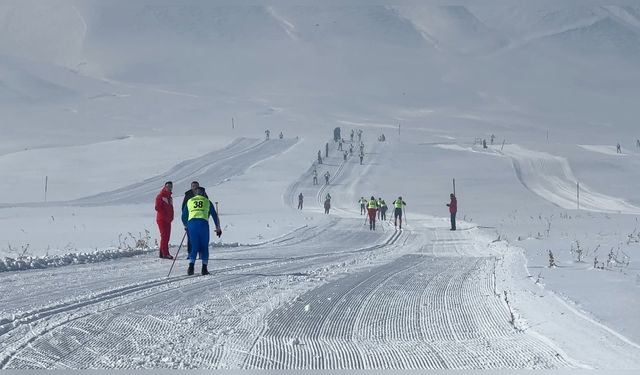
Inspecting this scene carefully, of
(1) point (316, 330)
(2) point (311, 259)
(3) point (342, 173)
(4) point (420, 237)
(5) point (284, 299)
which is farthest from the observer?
(3) point (342, 173)

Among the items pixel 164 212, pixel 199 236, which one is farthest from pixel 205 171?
pixel 199 236

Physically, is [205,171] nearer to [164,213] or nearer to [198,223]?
[164,213]

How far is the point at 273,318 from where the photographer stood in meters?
10.5

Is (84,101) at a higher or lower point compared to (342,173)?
higher

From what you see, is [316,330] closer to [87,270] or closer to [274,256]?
[87,270]

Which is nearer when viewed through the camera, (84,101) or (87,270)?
(87,270)

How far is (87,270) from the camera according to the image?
54.0 feet

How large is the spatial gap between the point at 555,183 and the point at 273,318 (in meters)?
61.8

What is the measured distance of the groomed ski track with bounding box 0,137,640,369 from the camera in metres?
8.38

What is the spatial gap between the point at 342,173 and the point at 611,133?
106 meters

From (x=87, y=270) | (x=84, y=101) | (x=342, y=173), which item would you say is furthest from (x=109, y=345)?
(x=84, y=101)

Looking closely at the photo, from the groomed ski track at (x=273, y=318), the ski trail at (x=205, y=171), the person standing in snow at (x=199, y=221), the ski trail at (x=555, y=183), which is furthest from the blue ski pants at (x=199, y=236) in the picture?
the ski trail at (x=205, y=171)

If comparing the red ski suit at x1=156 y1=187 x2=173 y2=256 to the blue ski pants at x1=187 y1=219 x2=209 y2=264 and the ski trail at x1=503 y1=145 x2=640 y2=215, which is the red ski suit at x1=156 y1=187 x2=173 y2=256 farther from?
the ski trail at x1=503 y1=145 x2=640 y2=215

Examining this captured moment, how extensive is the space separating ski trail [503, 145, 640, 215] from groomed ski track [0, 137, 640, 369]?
38892 millimetres
